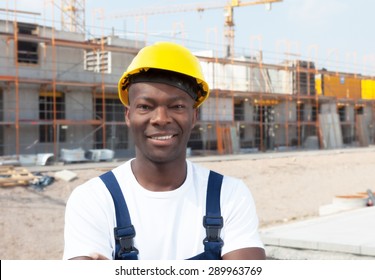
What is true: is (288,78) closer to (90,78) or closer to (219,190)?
(90,78)

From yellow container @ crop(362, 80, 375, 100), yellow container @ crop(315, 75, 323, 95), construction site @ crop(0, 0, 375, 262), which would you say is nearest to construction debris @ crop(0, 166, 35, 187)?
construction site @ crop(0, 0, 375, 262)

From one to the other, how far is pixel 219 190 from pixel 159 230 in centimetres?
25

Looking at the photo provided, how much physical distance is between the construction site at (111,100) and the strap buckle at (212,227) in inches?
799

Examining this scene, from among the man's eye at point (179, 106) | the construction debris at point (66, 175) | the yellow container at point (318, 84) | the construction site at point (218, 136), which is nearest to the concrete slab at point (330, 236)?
the construction site at point (218, 136)

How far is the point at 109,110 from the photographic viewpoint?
26.1 metres

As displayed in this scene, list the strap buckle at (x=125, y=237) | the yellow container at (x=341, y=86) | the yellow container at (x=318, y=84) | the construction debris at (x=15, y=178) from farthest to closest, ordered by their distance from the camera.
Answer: the yellow container at (x=341, y=86)
the yellow container at (x=318, y=84)
the construction debris at (x=15, y=178)
the strap buckle at (x=125, y=237)

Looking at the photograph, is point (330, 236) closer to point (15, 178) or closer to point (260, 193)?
point (260, 193)

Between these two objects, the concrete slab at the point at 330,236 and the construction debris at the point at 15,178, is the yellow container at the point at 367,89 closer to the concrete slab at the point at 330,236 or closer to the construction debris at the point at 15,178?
the construction debris at the point at 15,178

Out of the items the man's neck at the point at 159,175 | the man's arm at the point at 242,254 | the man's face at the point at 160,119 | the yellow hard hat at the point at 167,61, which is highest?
the yellow hard hat at the point at 167,61

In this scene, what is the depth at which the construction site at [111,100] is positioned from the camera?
73.4ft

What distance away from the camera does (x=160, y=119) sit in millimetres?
1798

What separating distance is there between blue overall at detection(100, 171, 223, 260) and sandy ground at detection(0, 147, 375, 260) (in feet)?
28.2

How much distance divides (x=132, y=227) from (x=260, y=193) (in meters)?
15.9

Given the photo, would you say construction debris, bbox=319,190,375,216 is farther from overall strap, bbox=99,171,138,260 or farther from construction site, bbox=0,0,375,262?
overall strap, bbox=99,171,138,260
